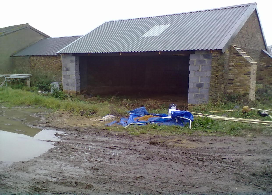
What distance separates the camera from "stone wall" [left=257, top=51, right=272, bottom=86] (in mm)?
14039

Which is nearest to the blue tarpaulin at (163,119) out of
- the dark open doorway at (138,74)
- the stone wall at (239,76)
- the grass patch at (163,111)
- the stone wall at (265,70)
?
the grass patch at (163,111)

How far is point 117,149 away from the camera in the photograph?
5.78m

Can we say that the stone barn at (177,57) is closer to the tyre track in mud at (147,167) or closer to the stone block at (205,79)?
the stone block at (205,79)

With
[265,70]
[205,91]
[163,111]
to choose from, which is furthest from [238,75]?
[265,70]

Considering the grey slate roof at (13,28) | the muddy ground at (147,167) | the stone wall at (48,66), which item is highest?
the grey slate roof at (13,28)

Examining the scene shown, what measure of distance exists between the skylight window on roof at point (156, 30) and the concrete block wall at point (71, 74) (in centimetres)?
419

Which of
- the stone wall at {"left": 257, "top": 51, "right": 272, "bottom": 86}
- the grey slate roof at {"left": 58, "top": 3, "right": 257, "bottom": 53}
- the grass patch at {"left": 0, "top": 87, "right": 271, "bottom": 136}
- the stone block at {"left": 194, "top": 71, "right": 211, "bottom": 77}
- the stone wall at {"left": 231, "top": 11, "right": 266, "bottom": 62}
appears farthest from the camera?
the stone wall at {"left": 257, "top": 51, "right": 272, "bottom": 86}

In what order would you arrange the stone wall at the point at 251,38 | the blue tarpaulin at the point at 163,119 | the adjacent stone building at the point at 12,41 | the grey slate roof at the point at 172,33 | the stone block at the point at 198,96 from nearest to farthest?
1. the blue tarpaulin at the point at 163,119
2. the stone block at the point at 198,96
3. the grey slate roof at the point at 172,33
4. the stone wall at the point at 251,38
5. the adjacent stone building at the point at 12,41

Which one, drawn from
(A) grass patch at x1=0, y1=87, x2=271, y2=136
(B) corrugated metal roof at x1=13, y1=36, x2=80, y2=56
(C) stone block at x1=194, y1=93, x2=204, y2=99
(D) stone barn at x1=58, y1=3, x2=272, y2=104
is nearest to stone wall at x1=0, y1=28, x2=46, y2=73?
(B) corrugated metal roof at x1=13, y1=36, x2=80, y2=56

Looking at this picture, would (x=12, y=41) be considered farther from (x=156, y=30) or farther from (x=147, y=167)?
(x=147, y=167)

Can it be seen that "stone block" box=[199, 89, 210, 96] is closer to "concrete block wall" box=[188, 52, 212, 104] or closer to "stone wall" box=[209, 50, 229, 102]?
"concrete block wall" box=[188, 52, 212, 104]

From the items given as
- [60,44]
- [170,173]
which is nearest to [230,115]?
[170,173]

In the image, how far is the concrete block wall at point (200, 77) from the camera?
33.3 feet

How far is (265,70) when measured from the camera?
14258 millimetres
